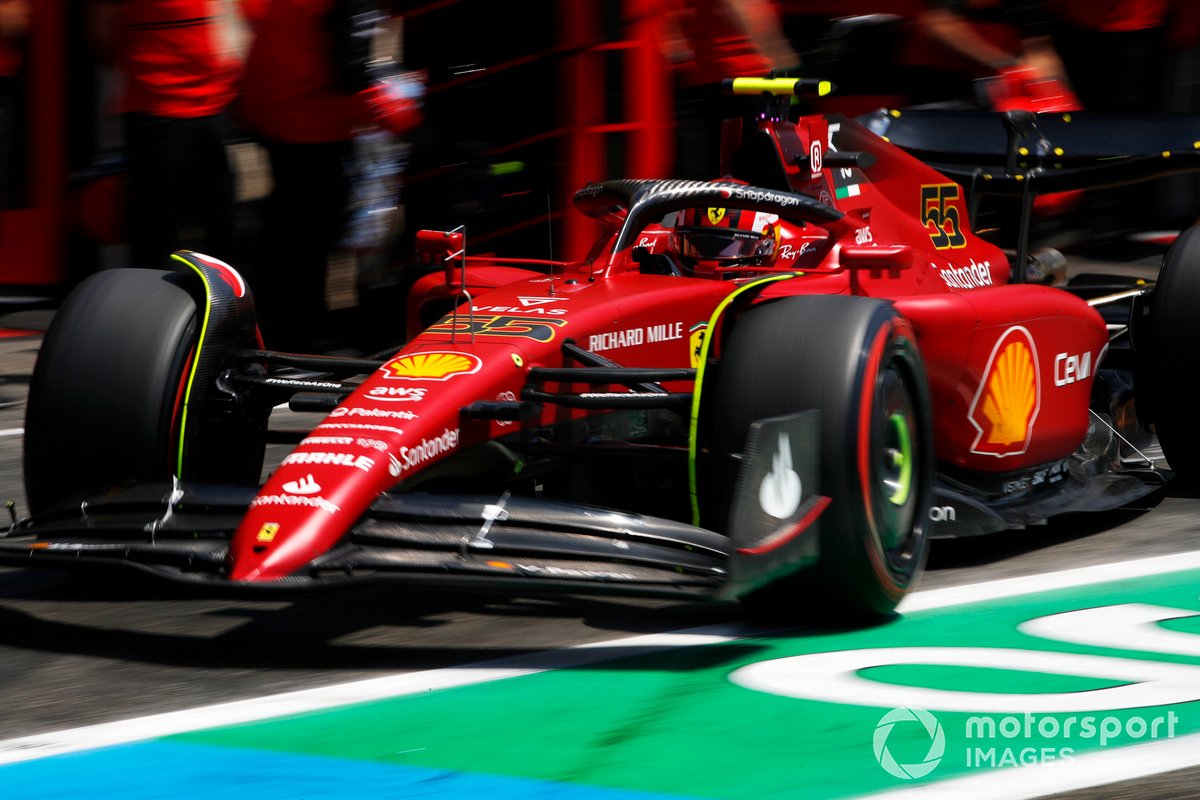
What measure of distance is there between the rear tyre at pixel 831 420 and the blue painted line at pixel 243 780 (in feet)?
3.61

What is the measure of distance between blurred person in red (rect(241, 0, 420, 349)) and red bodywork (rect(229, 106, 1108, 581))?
279 cm

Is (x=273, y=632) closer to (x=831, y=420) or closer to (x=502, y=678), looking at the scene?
(x=502, y=678)

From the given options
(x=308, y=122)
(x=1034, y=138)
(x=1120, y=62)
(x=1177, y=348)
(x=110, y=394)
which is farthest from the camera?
(x=1120, y=62)

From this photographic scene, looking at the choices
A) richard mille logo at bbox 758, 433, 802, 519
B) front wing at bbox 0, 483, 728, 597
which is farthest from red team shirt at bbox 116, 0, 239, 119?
richard mille logo at bbox 758, 433, 802, 519

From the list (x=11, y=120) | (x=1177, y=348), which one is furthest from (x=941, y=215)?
(x=11, y=120)

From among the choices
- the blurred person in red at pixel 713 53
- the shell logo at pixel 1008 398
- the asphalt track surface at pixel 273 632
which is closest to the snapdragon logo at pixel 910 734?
the asphalt track surface at pixel 273 632

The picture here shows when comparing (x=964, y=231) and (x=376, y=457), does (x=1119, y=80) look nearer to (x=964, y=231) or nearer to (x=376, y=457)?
(x=964, y=231)

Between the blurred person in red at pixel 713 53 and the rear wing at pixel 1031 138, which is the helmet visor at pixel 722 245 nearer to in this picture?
the rear wing at pixel 1031 138

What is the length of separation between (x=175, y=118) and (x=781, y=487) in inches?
196

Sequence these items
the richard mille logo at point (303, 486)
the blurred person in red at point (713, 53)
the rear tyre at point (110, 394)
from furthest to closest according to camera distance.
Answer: the blurred person in red at point (713, 53)
the rear tyre at point (110, 394)
the richard mille logo at point (303, 486)

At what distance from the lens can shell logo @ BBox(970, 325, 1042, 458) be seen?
5.28 m

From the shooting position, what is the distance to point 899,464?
179 inches

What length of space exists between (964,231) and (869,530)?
7.92 ft

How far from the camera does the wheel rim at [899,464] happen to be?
4.43m
